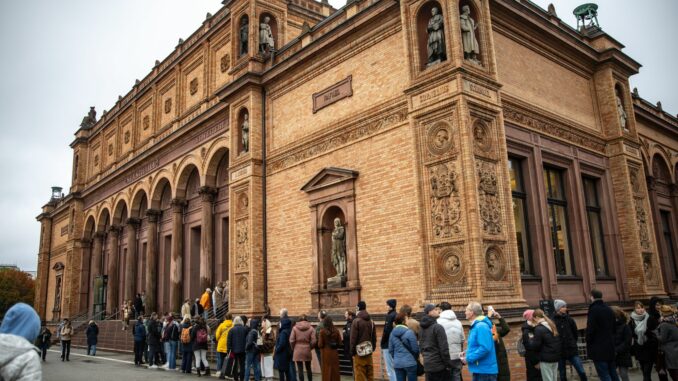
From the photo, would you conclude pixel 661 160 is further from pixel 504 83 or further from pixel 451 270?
pixel 451 270

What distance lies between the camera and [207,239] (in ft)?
74.7

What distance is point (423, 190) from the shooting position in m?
12.6

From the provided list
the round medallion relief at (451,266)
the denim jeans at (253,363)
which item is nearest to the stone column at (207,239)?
the denim jeans at (253,363)

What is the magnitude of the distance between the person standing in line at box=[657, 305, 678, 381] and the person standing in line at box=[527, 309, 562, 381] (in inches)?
84.3

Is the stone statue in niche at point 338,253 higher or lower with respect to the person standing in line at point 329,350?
higher

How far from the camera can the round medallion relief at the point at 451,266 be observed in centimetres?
1162

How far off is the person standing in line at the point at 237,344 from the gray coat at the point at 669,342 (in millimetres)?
8906

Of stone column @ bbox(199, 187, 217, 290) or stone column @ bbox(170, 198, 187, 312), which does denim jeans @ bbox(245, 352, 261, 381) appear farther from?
stone column @ bbox(170, 198, 187, 312)

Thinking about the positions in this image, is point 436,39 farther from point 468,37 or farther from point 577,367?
point 577,367

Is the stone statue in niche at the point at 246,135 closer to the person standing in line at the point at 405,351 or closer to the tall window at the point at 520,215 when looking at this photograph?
the tall window at the point at 520,215

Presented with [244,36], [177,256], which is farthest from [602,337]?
[177,256]

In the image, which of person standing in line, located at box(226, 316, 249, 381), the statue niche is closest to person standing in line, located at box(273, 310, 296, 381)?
person standing in line, located at box(226, 316, 249, 381)

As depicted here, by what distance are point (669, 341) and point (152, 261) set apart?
23.8 meters

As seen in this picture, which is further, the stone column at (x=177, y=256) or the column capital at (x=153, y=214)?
the column capital at (x=153, y=214)
